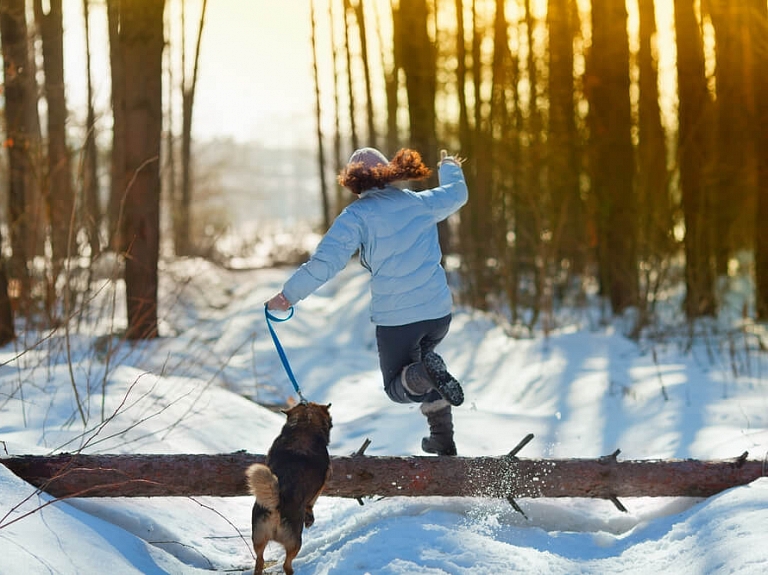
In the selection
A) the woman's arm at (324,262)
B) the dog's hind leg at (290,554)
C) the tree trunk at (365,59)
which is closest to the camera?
the dog's hind leg at (290,554)

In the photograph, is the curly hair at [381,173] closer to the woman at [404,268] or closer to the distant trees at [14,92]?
the woman at [404,268]

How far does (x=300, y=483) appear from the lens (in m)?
3.83

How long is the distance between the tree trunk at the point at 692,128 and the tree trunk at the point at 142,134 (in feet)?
23.7

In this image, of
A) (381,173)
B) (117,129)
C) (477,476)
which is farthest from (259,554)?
(117,129)

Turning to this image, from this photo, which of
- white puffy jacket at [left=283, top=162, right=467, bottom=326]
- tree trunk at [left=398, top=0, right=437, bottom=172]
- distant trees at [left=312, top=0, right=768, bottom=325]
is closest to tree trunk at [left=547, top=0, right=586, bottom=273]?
distant trees at [left=312, top=0, right=768, bottom=325]

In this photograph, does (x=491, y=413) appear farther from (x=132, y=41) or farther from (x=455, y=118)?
(x=455, y=118)

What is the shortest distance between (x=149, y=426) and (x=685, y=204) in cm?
943

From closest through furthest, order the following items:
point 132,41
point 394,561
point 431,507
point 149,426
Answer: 1. point 394,561
2. point 431,507
3. point 149,426
4. point 132,41

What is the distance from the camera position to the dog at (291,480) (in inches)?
144

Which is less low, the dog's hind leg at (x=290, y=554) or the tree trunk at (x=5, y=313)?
the tree trunk at (x=5, y=313)

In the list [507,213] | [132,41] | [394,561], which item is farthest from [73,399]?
[507,213]

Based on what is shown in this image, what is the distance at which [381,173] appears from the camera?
4805 mm

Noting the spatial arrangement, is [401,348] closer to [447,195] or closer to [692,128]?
[447,195]

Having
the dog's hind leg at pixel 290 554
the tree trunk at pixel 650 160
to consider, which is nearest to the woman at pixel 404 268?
the dog's hind leg at pixel 290 554
